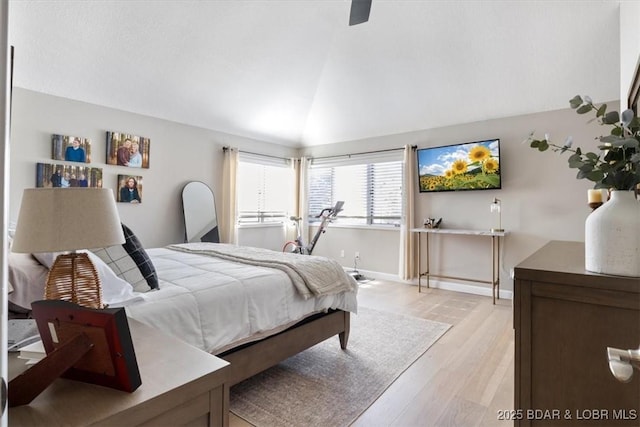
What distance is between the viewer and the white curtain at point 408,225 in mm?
4898

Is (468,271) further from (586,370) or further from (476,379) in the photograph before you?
(586,370)

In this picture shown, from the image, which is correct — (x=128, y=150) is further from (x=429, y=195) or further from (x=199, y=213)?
(x=429, y=195)

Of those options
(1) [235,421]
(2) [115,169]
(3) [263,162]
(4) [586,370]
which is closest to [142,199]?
(2) [115,169]

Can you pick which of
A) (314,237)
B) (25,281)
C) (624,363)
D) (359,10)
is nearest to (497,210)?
(314,237)

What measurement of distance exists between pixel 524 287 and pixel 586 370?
25 centimetres

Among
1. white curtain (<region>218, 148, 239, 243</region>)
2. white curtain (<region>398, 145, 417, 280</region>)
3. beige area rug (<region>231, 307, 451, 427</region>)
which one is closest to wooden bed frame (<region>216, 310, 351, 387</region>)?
beige area rug (<region>231, 307, 451, 427</region>)

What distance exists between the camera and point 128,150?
3928mm

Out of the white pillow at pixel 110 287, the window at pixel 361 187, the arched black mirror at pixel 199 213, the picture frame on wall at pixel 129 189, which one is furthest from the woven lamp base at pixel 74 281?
the window at pixel 361 187

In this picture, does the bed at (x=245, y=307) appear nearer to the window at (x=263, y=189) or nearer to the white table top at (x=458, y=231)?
the white table top at (x=458, y=231)

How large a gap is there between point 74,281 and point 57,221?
22cm

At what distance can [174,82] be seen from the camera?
3.88 m

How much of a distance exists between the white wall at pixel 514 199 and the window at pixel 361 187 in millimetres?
329

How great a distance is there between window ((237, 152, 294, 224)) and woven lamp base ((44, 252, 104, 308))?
4.15 m

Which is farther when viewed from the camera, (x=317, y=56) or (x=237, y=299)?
(x=317, y=56)
